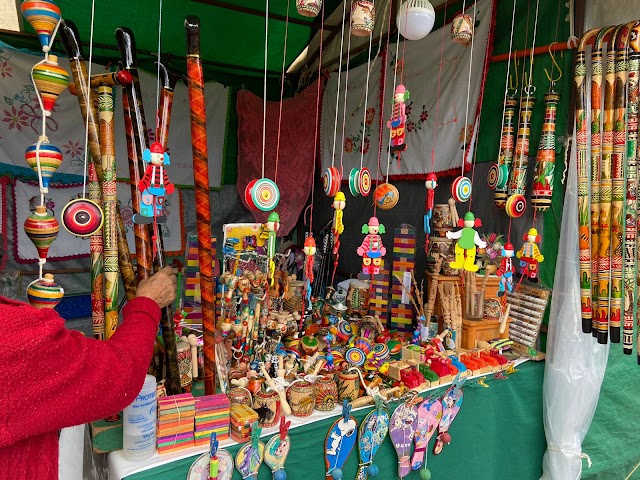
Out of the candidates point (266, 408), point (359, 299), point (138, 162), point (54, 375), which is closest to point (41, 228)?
point (54, 375)

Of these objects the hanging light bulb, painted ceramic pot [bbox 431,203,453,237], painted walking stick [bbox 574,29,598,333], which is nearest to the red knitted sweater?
the hanging light bulb

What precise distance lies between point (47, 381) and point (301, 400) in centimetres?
97

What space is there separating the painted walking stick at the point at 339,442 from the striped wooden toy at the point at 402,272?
34.4 inches

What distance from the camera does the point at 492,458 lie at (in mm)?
2174

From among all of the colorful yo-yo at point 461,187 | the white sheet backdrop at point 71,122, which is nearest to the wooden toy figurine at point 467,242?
the colorful yo-yo at point 461,187

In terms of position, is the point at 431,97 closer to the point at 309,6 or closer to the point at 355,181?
the point at 355,181

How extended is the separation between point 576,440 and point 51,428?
2.29 m

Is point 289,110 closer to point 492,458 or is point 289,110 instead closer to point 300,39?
point 300,39

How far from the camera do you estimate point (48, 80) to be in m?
1.02

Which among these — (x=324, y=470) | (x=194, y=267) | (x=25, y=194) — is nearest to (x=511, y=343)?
(x=324, y=470)

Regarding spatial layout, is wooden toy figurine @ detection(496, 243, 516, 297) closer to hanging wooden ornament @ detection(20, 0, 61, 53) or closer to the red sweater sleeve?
the red sweater sleeve

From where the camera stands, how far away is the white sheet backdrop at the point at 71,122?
3203 millimetres

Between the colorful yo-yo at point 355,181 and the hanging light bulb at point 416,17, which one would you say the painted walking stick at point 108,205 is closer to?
the colorful yo-yo at point 355,181

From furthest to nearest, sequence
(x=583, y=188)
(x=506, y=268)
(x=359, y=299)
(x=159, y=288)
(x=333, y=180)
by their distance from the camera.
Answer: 1. (x=359, y=299)
2. (x=506, y=268)
3. (x=583, y=188)
4. (x=333, y=180)
5. (x=159, y=288)
